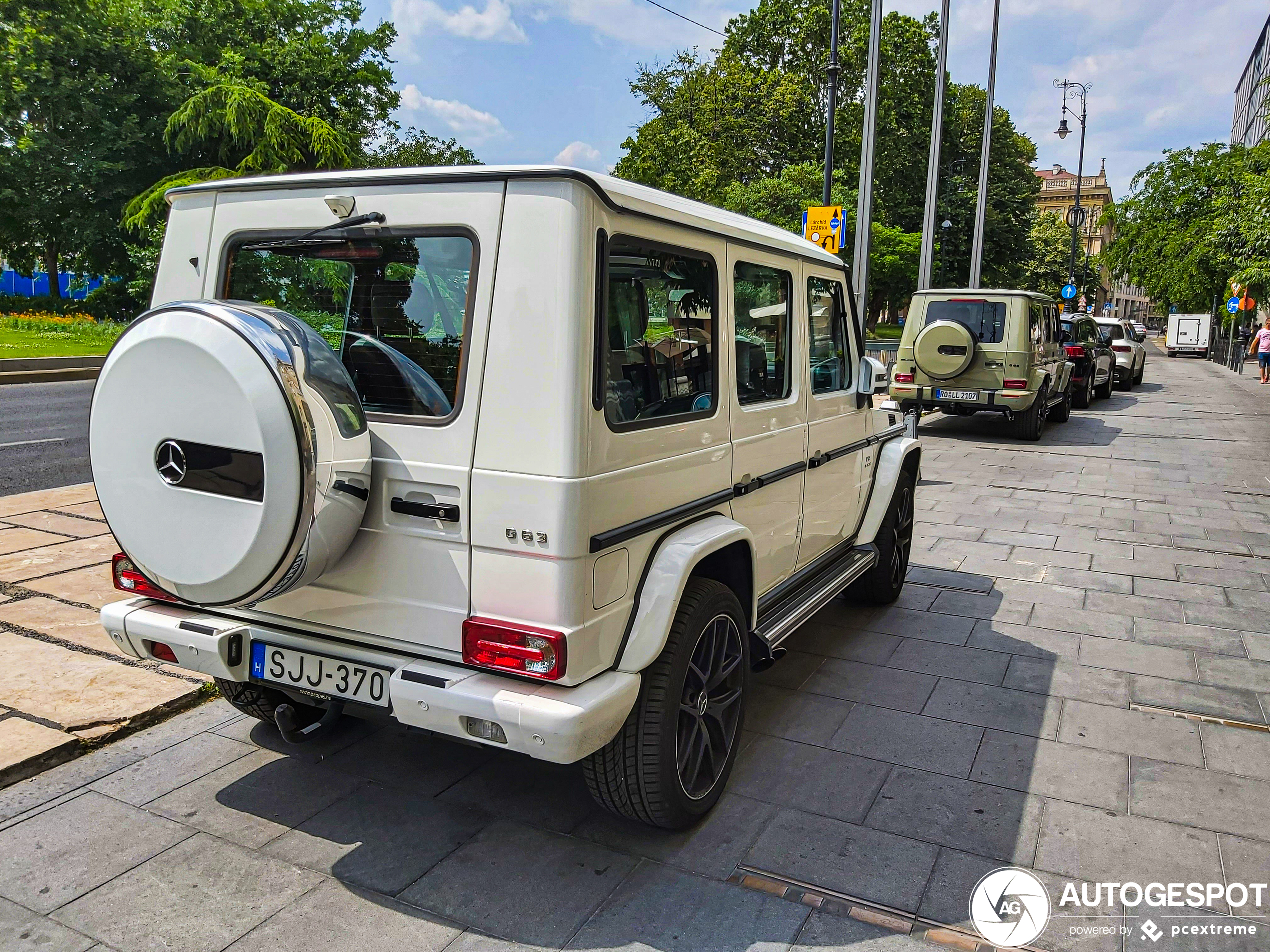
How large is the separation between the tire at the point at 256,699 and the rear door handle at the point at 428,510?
1.28 meters

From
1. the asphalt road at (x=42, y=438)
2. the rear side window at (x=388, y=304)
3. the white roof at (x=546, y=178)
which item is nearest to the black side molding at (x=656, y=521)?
the rear side window at (x=388, y=304)

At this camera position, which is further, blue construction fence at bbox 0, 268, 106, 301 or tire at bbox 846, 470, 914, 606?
blue construction fence at bbox 0, 268, 106, 301

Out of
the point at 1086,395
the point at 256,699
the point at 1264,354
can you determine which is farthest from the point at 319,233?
the point at 1264,354

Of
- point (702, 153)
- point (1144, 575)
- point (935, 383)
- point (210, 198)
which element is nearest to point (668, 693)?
point (210, 198)

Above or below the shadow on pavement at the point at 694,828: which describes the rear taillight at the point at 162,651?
above

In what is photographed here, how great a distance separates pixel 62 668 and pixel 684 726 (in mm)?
2984

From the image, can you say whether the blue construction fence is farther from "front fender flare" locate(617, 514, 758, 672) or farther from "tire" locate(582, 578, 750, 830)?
"front fender flare" locate(617, 514, 758, 672)

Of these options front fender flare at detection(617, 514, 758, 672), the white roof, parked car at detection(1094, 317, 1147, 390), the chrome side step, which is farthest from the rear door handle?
parked car at detection(1094, 317, 1147, 390)

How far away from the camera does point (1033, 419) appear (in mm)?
13680

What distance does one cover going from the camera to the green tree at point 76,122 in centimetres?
2822

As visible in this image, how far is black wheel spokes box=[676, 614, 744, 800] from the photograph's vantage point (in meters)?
3.21

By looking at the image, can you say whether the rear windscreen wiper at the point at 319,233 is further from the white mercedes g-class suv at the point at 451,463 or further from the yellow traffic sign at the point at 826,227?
the yellow traffic sign at the point at 826,227

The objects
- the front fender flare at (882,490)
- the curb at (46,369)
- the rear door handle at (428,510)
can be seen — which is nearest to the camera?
the rear door handle at (428,510)

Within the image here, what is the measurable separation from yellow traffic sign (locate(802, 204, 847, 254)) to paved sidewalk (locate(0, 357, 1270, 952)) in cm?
996
